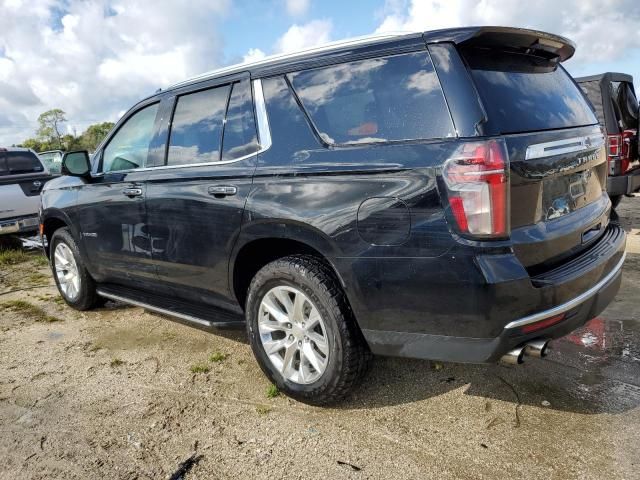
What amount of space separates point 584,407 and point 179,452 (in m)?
2.13

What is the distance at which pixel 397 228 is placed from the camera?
238 cm

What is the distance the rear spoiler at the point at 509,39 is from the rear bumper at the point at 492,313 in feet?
3.34

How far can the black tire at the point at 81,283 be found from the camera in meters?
4.74

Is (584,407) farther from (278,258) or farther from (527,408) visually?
(278,258)

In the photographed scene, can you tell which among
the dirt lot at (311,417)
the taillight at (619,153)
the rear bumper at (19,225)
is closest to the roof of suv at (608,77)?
the taillight at (619,153)

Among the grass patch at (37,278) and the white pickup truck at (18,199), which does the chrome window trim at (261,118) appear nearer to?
the grass patch at (37,278)

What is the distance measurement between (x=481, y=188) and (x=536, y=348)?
30.9 inches

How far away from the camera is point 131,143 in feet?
13.7

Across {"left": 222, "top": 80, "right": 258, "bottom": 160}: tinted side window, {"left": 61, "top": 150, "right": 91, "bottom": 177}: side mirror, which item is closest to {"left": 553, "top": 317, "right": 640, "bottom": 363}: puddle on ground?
{"left": 222, "top": 80, "right": 258, "bottom": 160}: tinted side window

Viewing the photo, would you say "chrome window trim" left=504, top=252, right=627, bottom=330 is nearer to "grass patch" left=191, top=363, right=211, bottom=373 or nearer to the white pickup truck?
"grass patch" left=191, top=363, right=211, bottom=373

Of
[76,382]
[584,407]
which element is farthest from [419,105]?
[76,382]

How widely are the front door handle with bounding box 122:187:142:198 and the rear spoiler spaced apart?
2.32m

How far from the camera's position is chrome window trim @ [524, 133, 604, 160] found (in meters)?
2.40

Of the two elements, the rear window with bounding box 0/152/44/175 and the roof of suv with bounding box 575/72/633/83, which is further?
the rear window with bounding box 0/152/44/175
